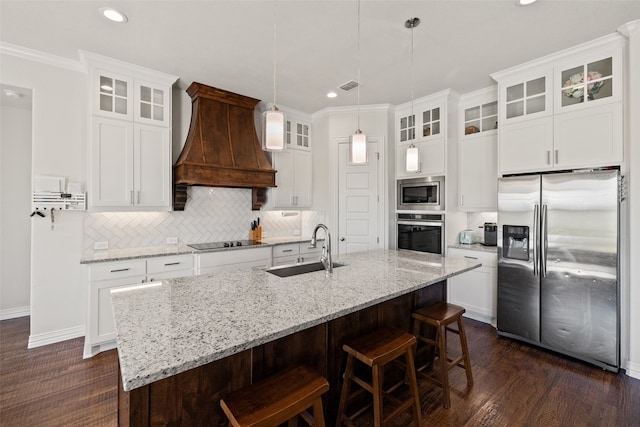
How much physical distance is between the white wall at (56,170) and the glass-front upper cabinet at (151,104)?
22.3 inches

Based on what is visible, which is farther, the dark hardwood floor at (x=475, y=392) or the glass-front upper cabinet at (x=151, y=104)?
the glass-front upper cabinet at (x=151, y=104)

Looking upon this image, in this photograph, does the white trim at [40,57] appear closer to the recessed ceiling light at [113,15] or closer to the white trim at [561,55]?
the recessed ceiling light at [113,15]

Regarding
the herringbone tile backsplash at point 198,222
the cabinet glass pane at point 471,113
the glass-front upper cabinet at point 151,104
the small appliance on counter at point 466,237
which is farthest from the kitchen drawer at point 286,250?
the cabinet glass pane at point 471,113

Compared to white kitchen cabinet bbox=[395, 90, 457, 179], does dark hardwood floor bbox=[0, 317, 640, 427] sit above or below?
below

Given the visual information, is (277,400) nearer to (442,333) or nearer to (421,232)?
(442,333)

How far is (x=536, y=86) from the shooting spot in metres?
3.04

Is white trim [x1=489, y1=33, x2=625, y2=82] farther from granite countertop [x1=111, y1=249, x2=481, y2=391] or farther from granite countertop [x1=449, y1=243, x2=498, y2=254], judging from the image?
granite countertop [x1=111, y1=249, x2=481, y2=391]

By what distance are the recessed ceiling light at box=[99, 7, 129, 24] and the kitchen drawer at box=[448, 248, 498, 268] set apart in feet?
13.1

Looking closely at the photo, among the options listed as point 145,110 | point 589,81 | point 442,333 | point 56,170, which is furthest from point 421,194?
point 56,170

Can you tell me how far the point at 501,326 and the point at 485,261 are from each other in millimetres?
712

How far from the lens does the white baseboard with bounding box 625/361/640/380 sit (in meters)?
2.41

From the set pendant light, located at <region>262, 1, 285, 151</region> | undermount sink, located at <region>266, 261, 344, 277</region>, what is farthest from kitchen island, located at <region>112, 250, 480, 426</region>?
pendant light, located at <region>262, 1, 285, 151</region>

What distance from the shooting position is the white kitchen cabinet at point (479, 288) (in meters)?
3.43

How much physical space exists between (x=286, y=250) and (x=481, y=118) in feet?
9.88
